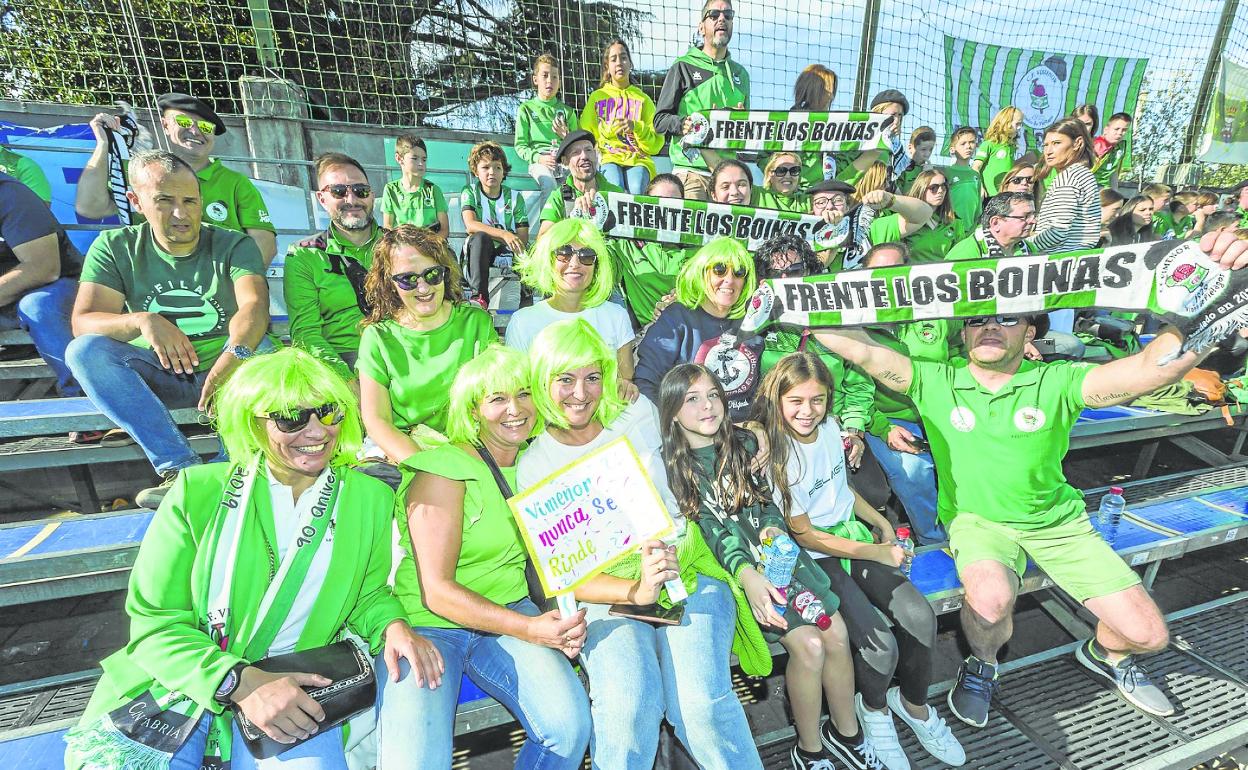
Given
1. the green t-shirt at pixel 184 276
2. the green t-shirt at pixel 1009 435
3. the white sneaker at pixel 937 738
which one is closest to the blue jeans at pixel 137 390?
the green t-shirt at pixel 184 276

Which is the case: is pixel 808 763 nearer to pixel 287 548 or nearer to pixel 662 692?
pixel 662 692

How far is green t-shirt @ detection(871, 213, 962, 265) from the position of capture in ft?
16.1

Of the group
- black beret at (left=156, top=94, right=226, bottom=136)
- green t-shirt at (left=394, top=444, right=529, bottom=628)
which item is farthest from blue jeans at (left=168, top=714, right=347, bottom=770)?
black beret at (left=156, top=94, right=226, bottom=136)

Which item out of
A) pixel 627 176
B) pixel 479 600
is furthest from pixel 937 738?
pixel 627 176

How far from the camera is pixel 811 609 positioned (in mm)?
2305

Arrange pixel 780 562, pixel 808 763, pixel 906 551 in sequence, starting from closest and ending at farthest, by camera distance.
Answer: pixel 780 562, pixel 808 763, pixel 906 551

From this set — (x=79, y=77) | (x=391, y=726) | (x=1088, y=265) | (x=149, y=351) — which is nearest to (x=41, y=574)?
(x=149, y=351)

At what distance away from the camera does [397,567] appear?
2.27 meters

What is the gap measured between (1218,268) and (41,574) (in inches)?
195

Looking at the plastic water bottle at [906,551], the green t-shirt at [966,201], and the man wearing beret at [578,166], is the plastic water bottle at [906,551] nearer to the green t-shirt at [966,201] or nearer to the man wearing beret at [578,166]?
the man wearing beret at [578,166]

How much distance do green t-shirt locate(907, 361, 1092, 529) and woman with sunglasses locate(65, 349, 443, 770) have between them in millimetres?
2603

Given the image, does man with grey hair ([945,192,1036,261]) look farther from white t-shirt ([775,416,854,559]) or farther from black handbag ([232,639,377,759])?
black handbag ([232,639,377,759])

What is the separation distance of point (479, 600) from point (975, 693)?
2333 millimetres

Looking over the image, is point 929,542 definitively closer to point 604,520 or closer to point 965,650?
point 965,650
